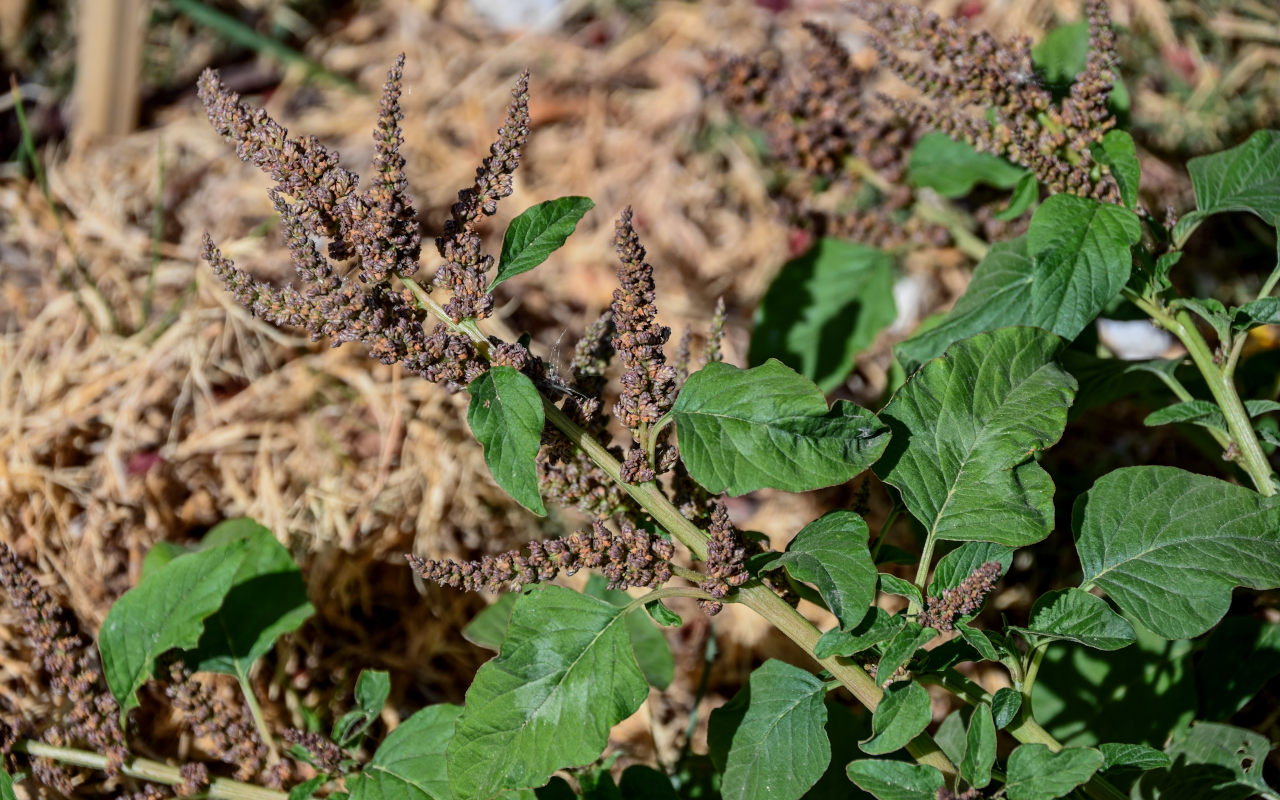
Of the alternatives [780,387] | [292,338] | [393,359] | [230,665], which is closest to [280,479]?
[292,338]

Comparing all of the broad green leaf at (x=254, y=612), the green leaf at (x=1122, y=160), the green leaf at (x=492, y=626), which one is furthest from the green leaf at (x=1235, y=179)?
the broad green leaf at (x=254, y=612)

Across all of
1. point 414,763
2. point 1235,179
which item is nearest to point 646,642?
point 414,763

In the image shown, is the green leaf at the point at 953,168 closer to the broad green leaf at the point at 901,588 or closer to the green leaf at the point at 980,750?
the broad green leaf at the point at 901,588

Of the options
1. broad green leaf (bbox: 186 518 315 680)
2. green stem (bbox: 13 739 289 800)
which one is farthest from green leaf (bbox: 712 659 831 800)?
broad green leaf (bbox: 186 518 315 680)

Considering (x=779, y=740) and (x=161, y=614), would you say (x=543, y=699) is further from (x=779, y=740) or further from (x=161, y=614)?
(x=161, y=614)

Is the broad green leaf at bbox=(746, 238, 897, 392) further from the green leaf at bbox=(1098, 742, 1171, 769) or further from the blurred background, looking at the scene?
the green leaf at bbox=(1098, 742, 1171, 769)
